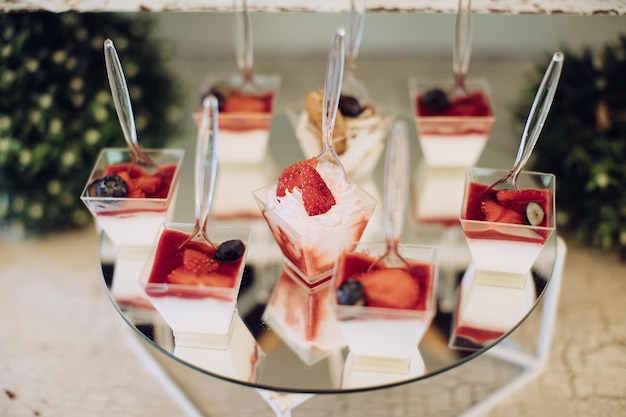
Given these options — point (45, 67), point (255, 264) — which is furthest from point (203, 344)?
point (45, 67)

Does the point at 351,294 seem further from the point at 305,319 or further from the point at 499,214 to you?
the point at 499,214

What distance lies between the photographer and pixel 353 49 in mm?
1669

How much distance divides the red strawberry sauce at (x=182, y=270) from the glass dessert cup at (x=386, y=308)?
186 mm

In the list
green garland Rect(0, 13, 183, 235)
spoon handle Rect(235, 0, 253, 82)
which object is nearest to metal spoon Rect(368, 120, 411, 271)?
spoon handle Rect(235, 0, 253, 82)

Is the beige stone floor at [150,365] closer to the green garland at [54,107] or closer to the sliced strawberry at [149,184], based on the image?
the green garland at [54,107]

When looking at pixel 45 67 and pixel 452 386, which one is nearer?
pixel 452 386

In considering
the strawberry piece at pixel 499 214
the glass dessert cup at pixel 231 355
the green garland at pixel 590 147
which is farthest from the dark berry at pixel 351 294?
the green garland at pixel 590 147

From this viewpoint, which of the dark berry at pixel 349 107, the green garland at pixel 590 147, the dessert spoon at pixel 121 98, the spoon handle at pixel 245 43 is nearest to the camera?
the dessert spoon at pixel 121 98

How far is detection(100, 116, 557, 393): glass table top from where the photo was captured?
1191 millimetres

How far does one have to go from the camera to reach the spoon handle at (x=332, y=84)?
1267mm

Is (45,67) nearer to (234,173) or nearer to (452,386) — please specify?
(234,173)

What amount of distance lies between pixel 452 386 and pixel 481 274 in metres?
0.50

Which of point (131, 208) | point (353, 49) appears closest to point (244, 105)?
point (353, 49)

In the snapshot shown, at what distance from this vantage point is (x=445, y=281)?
54.3 inches
